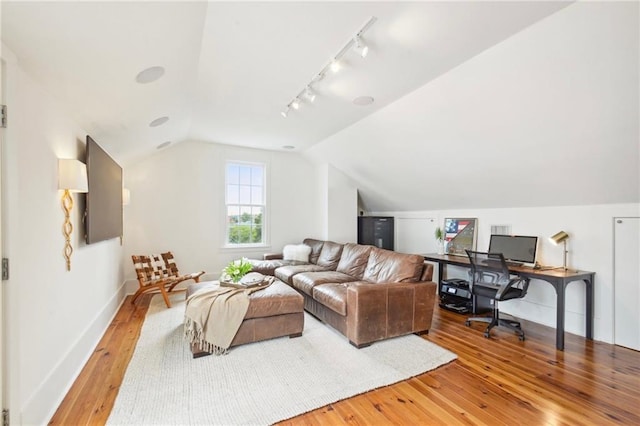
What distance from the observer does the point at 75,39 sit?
5.34 feet

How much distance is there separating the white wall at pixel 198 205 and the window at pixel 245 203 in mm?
147

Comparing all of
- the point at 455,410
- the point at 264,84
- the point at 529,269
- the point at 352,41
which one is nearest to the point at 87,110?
the point at 264,84

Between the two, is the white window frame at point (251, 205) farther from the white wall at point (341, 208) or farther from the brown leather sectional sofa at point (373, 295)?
the brown leather sectional sofa at point (373, 295)

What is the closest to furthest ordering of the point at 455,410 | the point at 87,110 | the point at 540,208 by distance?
1. the point at 455,410
2. the point at 87,110
3. the point at 540,208

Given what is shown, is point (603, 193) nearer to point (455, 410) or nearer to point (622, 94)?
point (622, 94)

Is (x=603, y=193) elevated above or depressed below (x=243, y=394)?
above

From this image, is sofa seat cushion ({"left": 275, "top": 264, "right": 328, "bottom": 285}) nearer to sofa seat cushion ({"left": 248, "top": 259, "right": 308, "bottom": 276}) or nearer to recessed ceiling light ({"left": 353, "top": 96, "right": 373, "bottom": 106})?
sofa seat cushion ({"left": 248, "top": 259, "right": 308, "bottom": 276})

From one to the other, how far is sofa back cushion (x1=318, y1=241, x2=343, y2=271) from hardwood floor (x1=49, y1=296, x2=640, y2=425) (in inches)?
83.2

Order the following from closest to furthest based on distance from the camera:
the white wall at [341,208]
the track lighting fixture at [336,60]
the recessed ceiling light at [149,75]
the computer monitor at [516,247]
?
the track lighting fixture at [336,60] → the recessed ceiling light at [149,75] → the computer monitor at [516,247] → the white wall at [341,208]

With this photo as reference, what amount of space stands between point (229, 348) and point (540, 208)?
406 centimetres

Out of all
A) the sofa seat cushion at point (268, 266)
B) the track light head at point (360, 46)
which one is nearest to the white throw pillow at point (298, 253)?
the sofa seat cushion at point (268, 266)

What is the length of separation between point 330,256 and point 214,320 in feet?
8.28

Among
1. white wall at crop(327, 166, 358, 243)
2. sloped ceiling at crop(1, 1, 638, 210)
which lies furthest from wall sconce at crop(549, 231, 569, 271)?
white wall at crop(327, 166, 358, 243)

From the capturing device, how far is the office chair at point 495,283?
10.3 feet
